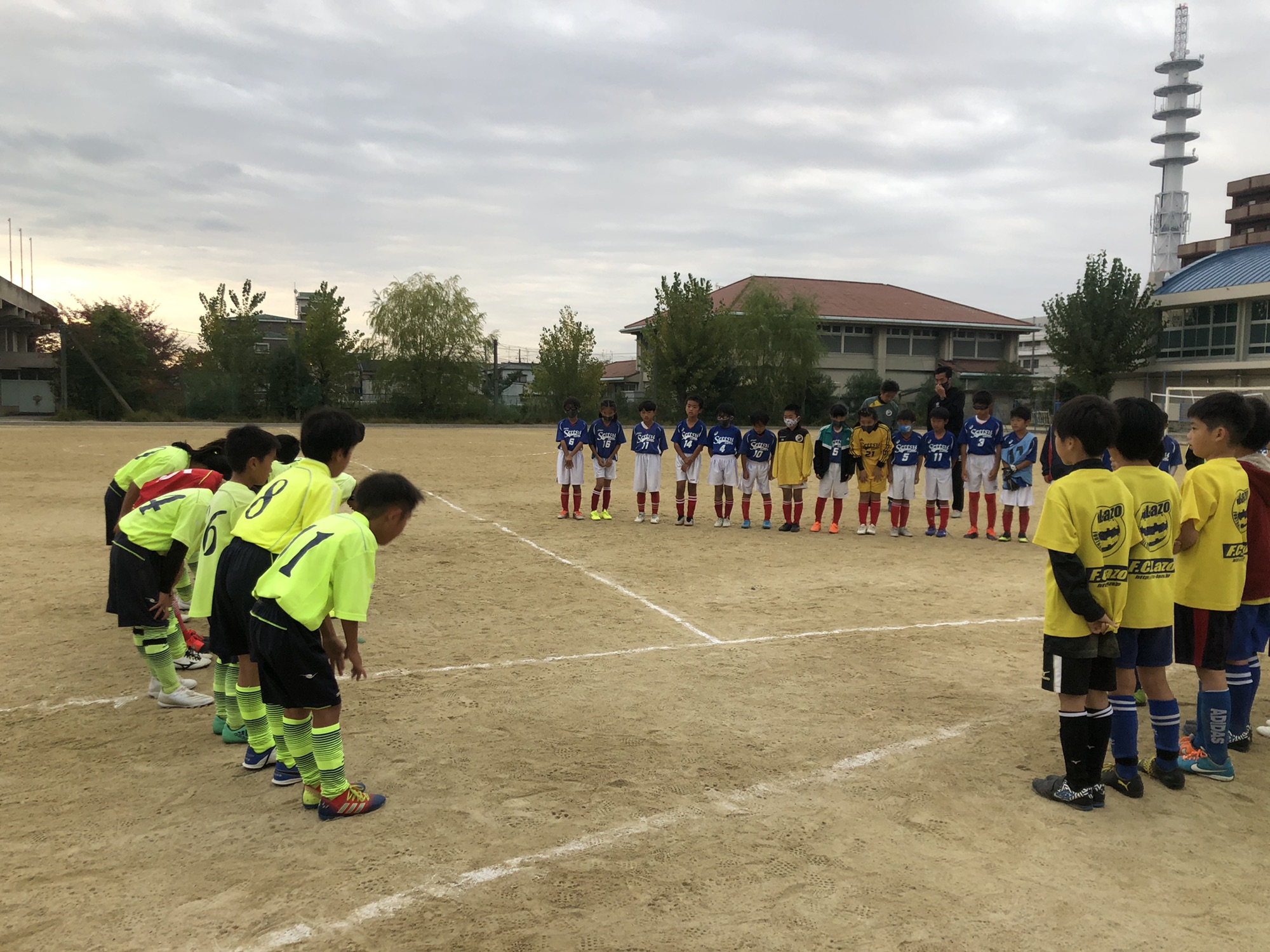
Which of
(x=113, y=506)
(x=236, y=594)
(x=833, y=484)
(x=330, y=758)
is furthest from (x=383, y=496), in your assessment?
(x=833, y=484)

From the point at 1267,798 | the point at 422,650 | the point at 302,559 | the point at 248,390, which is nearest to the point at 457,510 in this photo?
the point at 422,650

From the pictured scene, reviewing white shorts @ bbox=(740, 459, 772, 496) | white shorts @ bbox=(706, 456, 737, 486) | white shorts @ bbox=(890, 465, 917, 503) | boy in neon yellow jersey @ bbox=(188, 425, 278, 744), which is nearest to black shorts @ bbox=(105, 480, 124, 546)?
boy in neon yellow jersey @ bbox=(188, 425, 278, 744)

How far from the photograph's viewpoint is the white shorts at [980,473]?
1239 cm

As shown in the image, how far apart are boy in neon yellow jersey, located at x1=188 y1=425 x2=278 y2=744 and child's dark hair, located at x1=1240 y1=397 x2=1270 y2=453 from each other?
17.1 ft

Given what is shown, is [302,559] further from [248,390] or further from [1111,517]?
[248,390]

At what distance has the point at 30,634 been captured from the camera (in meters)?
6.75

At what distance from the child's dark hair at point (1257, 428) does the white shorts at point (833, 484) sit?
8.13m

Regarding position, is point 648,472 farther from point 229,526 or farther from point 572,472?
point 229,526

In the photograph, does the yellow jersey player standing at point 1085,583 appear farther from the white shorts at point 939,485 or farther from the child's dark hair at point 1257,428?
the white shorts at point 939,485

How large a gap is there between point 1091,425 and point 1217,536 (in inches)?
45.8

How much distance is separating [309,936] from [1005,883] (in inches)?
99.7

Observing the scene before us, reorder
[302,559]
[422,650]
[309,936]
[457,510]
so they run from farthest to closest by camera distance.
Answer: [457,510] < [422,650] < [302,559] < [309,936]

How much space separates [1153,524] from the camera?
404 cm

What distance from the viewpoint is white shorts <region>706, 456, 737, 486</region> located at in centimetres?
1307
